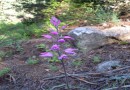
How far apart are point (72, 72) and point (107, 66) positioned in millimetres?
557

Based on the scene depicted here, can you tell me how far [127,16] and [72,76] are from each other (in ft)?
12.0

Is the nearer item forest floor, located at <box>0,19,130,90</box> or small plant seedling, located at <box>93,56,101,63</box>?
forest floor, located at <box>0,19,130,90</box>

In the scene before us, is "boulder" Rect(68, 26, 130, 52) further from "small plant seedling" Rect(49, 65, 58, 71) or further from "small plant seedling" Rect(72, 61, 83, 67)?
"small plant seedling" Rect(49, 65, 58, 71)

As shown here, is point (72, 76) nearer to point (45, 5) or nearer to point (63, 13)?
point (63, 13)

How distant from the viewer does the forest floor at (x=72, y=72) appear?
385 cm

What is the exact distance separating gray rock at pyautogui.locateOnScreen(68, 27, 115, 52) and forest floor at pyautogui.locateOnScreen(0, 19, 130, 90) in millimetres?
122

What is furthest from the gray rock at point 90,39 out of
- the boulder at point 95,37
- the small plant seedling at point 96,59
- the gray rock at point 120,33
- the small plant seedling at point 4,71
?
the small plant seedling at point 4,71

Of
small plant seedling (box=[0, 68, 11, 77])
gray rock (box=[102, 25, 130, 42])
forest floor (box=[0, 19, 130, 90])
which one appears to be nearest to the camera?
forest floor (box=[0, 19, 130, 90])

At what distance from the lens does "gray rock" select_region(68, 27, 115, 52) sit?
17.1 feet

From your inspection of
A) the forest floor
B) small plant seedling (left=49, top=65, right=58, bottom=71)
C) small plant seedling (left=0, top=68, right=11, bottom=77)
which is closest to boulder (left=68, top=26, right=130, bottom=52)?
the forest floor

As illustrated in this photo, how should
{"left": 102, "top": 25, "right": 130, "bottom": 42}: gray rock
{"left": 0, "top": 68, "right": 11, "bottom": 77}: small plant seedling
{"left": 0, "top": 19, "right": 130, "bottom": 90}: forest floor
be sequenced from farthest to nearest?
{"left": 102, "top": 25, "right": 130, "bottom": 42}: gray rock, {"left": 0, "top": 68, "right": 11, "bottom": 77}: small plant seedling, {"left": 0, "top": 19, "right": 130, "bottom": 90}: forest floor

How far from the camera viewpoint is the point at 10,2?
10.6 metres

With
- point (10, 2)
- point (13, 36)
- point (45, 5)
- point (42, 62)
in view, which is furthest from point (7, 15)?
point (42, 62)

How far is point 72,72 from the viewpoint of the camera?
4.30 meters
